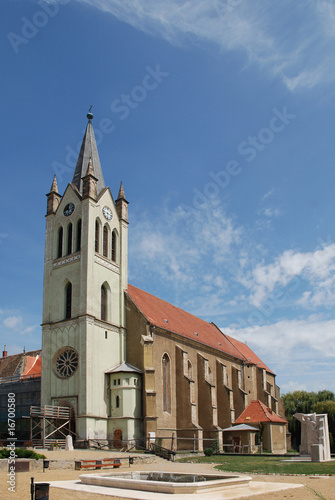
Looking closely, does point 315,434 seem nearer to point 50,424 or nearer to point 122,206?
point 50,424

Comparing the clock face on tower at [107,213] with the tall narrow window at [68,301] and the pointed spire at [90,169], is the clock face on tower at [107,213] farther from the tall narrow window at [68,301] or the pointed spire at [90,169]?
the tall narrow window at [68,301]

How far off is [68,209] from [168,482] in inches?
1155

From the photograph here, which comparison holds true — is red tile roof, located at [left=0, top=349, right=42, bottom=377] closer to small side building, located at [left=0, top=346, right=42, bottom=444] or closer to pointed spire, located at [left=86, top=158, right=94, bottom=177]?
small side building, located at [left=0, top=346, right=42, bottom=444]

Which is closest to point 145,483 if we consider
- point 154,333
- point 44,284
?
point 154,333

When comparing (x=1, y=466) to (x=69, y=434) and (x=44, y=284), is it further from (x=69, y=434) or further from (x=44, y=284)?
(x=44, y=284)

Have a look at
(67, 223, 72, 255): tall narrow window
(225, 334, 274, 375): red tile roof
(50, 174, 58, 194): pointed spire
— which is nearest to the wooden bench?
→ (67, 223, 72, 255): tall narrow window

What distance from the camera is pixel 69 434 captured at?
31688mm

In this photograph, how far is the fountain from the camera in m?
11.7

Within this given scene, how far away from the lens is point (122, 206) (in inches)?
1635

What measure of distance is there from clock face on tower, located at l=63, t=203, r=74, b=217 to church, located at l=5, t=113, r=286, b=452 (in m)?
0.12

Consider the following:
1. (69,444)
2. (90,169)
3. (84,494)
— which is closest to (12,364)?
(69,444)

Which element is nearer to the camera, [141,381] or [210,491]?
[210,491]

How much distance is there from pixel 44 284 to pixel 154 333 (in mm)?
9783

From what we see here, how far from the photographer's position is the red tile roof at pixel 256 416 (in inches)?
1678
